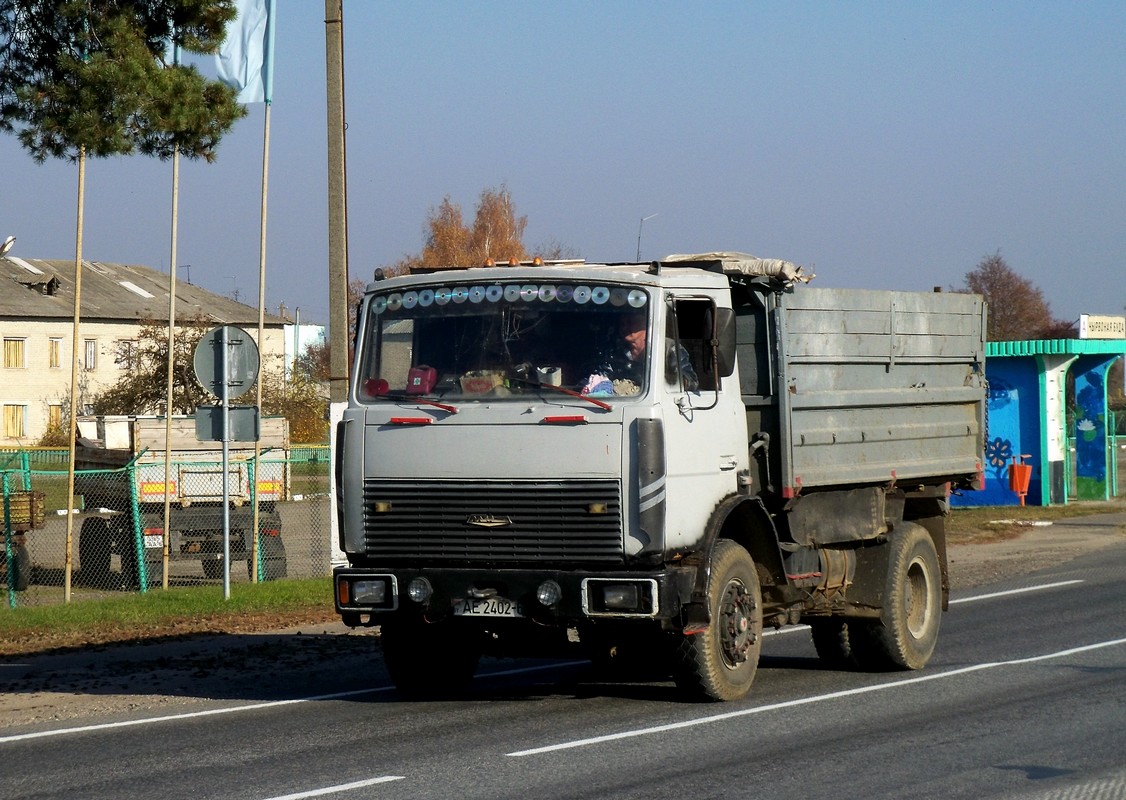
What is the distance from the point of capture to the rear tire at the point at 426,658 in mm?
10359

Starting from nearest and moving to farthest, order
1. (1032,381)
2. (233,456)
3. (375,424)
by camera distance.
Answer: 1. (375,424)
2. (233,456)
3. (1032,381)

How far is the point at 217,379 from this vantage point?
653 inches

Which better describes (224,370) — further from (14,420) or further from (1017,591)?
(14,420)

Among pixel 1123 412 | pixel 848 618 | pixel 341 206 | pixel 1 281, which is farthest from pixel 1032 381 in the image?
pixel 1 281

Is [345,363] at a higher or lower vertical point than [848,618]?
higher

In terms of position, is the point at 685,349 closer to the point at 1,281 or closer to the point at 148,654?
the point at 148,654

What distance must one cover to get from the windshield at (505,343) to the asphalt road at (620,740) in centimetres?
207

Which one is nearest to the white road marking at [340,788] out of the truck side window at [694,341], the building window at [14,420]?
the truck side window at [694,341]

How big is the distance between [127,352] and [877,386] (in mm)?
48945

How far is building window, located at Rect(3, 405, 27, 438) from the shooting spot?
6206 cm

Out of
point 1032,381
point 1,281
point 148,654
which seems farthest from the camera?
point 1,281

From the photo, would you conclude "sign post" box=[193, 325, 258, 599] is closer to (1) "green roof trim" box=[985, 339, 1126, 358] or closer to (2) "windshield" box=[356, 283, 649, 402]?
(2) "windshield" box=[356, 283, 649, 402]

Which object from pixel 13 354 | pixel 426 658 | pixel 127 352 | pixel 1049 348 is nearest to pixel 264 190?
pixel 426 658

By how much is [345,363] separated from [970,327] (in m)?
7.47
